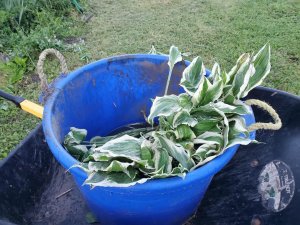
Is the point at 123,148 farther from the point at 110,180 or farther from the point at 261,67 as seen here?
the point at 261,67

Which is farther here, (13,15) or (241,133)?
(13,15)

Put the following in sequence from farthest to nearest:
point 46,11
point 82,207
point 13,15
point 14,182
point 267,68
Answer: point 46,11 → point 13,15 → point 82,207 → point 14,182 → point 267,68

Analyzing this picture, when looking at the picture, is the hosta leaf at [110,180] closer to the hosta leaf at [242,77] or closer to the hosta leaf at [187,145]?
the hosta leaf at [187,145]

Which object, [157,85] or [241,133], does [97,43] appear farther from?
[241,133]

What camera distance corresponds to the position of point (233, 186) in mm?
1298

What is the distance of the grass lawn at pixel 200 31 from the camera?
2258mm

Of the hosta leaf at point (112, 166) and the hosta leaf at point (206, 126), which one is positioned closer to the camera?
the hosta leaf at point (112, 166)

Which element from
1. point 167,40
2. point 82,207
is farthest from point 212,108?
point 167,40

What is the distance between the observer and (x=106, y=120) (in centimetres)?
133

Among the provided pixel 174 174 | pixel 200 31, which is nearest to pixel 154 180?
pixel 174 174

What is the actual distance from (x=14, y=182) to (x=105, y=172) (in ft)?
1.57

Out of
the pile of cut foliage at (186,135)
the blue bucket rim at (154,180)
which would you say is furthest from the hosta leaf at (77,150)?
the blue bucket rim at (154,180)

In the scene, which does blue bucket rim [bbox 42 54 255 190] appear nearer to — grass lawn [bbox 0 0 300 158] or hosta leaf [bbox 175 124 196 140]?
hosta leaf [bbox 175 124 196 140]

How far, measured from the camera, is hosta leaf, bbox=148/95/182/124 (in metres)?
0.95
